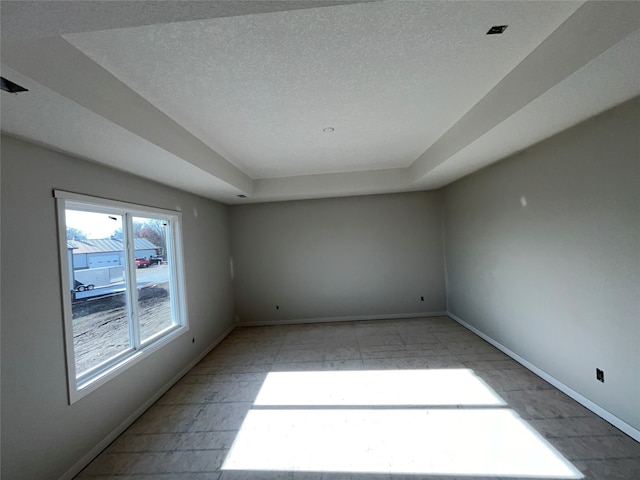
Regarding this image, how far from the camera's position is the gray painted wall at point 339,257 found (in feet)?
17.2

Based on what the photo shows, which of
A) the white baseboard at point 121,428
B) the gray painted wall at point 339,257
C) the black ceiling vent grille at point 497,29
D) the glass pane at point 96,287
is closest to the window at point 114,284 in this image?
the glass pane at point 96,287

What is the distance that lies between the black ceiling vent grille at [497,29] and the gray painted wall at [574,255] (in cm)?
120

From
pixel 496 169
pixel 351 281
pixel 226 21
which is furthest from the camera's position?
pixel 351 281

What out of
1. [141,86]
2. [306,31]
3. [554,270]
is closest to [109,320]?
[141,86]

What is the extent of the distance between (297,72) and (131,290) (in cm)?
261

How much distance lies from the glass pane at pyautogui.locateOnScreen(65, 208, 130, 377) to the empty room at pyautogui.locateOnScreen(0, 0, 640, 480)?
19 millimetres

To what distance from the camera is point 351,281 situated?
5.31 meters

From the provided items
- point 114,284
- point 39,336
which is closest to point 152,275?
point 114,284

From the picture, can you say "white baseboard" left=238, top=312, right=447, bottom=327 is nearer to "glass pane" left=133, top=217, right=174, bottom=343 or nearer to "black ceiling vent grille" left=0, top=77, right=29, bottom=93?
"glass pane" left=133, top=217, right=174, bottom=343

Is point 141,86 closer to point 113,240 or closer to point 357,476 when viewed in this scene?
point 113,240

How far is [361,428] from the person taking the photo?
7.59ft

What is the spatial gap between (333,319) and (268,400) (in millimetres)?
2663

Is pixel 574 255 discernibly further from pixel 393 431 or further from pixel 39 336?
pixel 39 336

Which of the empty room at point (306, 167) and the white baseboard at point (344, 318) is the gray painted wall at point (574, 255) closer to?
the empty room at point (306, 167)
